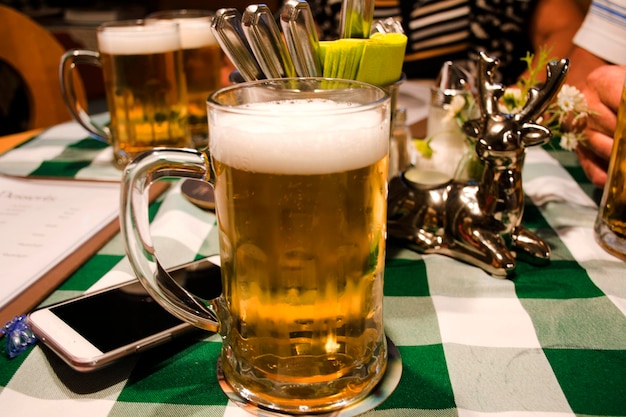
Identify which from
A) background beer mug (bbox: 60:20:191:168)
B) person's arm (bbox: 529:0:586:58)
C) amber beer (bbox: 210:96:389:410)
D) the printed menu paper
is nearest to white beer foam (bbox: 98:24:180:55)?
background beer mug (bbox: 60:20:191:168)

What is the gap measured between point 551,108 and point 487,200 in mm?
205

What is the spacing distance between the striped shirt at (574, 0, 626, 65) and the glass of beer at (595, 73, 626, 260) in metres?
0.33

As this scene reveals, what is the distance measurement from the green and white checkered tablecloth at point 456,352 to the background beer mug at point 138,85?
32 centimetres

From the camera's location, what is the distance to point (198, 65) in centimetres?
111

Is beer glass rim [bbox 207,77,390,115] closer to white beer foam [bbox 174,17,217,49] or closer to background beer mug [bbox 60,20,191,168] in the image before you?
background beer mug [bbox 60,20,191,168]

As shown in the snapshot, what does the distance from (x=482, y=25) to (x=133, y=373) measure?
1615mm

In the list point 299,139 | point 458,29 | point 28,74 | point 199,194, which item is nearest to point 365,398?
point 299,139

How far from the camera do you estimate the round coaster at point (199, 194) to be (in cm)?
83

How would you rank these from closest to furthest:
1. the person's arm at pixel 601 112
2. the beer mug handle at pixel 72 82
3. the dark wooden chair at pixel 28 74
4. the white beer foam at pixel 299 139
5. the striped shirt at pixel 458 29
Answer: the white beer foam at pixel 299 139
the person's arm at pixel 601 112
the beer mug handle at pixel 72 82
the dark wooden chair at pixel 28 74
the striped shirt at pixel 458 29

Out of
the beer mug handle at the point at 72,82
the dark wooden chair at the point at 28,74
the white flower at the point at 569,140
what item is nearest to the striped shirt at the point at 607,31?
the white flower at the point at 569,140

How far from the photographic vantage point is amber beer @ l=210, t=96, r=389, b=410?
404 millimetres

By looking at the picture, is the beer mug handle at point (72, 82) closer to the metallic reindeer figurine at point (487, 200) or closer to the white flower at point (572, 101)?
the metallic reindeer figurine at point (487, 200)

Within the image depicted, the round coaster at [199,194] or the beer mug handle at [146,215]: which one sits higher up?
the beer mug handle at [146,215]

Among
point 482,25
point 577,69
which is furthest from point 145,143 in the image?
point 482,25
